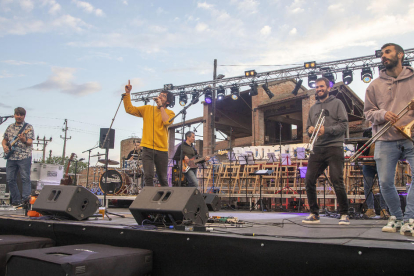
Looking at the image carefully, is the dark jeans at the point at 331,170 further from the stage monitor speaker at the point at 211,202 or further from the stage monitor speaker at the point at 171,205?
the stage monitor speaker at the point at 211,202

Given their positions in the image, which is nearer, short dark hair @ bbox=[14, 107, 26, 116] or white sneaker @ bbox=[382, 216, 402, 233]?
white sneaker @ bbox=[382, 216, 402, 233]

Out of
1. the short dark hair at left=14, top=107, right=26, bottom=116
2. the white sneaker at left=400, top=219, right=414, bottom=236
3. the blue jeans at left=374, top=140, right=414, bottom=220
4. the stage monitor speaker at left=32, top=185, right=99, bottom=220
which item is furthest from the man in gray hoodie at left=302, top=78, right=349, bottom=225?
the short dark hair at left=14, top=107, right=26, bottom=116

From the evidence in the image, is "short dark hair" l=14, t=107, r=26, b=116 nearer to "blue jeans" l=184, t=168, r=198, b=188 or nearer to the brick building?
"blue jeans" l=184, t=168, r=198, b=188

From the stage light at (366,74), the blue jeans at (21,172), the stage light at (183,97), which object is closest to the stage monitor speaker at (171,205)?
the blue jeans at (21,172)

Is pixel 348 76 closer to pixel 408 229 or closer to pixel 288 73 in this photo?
pixel 288 73

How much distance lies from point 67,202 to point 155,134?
5.11 ft

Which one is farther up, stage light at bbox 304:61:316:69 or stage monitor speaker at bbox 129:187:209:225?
stage light at bbox 304:61:316:69

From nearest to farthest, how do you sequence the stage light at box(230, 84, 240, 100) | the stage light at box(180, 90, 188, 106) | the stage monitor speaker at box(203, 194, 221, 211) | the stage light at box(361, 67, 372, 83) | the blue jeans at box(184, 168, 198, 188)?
the stage monitor speaker at box(203, 194, 221, 211) < the blue jeans at box(184, 168, 198, 188) < the stage light at box(361, 67, 372, 83) < the stage light at box(230, 84, 240, 100) < the stage light at box(180, 90, 188, 106)

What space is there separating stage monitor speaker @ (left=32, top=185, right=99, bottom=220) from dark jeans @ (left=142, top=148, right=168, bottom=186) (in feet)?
2.74

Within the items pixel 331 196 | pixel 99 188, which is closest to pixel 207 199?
pixel 331 196

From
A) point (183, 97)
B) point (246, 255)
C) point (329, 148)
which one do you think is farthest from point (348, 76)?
point (246, 255)

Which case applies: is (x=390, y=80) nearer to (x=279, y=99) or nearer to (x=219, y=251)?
(x=219, y=251)

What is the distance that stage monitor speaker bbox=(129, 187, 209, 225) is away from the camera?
9.58ft

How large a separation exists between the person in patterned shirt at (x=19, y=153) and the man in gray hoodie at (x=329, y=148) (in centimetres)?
536
